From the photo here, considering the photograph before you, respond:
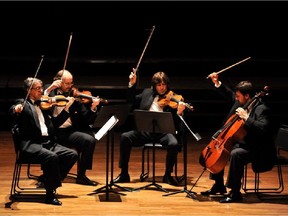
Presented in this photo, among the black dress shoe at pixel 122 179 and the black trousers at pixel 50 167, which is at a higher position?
the black trousers at pixel 50 167

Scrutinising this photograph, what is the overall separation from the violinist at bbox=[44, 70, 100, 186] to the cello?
1.24 metres

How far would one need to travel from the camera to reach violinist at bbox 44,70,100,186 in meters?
5.88

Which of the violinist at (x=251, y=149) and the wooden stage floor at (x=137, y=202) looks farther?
the violinist at (x=251, y=149)

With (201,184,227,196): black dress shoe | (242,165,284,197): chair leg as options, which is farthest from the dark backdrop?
(201,184,227,196): black dress shoe

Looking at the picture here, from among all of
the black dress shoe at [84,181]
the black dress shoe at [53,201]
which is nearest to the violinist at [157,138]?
the black dress shoe at [84,181]

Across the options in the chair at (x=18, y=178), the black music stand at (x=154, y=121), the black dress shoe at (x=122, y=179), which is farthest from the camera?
the black dress shoe at (x=122, y=179)

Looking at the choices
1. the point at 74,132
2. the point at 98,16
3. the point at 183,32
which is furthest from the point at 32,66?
the point at 74,132

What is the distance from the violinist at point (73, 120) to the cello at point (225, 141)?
4.06ft

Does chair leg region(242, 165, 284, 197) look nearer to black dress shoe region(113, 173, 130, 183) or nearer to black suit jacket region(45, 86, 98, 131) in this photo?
black dress shoe region(113, 173, 130, 183)

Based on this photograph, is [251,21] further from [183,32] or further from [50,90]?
[50,90]

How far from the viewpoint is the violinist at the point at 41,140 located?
5191 mm

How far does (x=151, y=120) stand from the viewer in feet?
18.1

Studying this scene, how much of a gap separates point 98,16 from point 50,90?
364 centimetres

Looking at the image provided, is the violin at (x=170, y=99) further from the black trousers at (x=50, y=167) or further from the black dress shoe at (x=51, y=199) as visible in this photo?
the black dress shoe at (x=51, y=199)
